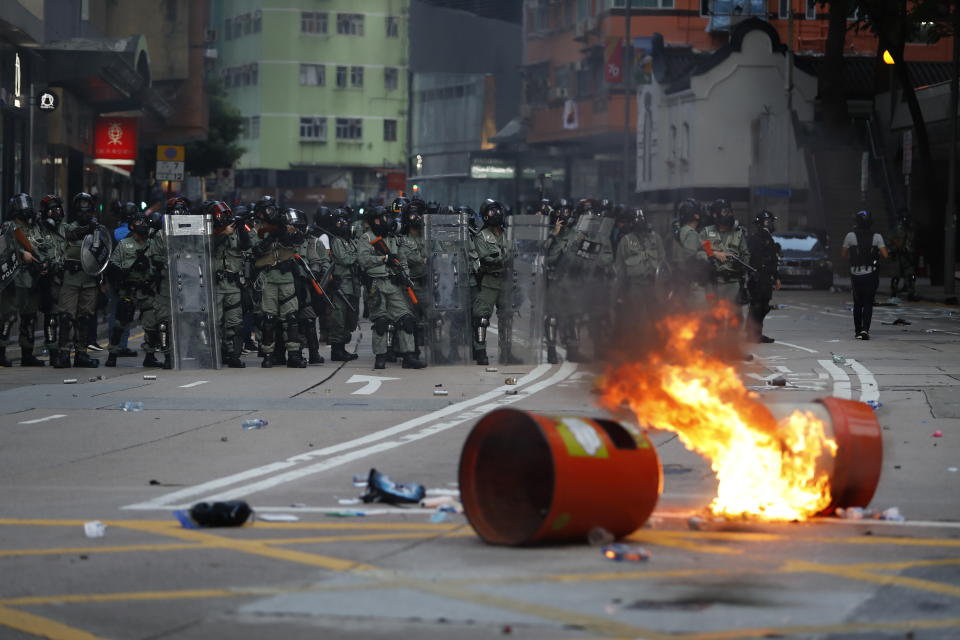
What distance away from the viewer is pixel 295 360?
20.8 meters

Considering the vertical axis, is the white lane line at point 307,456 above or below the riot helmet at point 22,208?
below

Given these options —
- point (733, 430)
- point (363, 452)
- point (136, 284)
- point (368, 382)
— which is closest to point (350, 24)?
point (136, 284)

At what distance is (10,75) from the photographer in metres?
33.6

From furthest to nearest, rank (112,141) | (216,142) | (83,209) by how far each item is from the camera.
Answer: (216,142)
(112,141)
(83,209)

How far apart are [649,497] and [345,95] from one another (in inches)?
3711

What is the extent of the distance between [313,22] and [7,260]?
265ft

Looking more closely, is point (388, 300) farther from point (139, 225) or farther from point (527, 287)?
point (139, 225)

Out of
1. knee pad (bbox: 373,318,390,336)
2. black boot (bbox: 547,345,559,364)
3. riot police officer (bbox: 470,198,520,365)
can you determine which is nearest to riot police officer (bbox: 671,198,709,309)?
black boot (bbox: 547,345,559,364)

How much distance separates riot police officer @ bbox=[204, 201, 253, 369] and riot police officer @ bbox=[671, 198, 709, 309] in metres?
5.64

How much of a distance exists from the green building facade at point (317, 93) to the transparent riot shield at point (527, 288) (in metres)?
78.2

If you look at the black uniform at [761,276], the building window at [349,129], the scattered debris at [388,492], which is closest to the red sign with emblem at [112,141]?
the black uniform at [761,276]

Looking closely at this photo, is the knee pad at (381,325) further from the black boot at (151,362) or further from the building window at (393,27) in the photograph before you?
the building window at (393,27)

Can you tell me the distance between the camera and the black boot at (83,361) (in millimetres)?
21080

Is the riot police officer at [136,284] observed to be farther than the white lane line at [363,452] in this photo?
Yes
